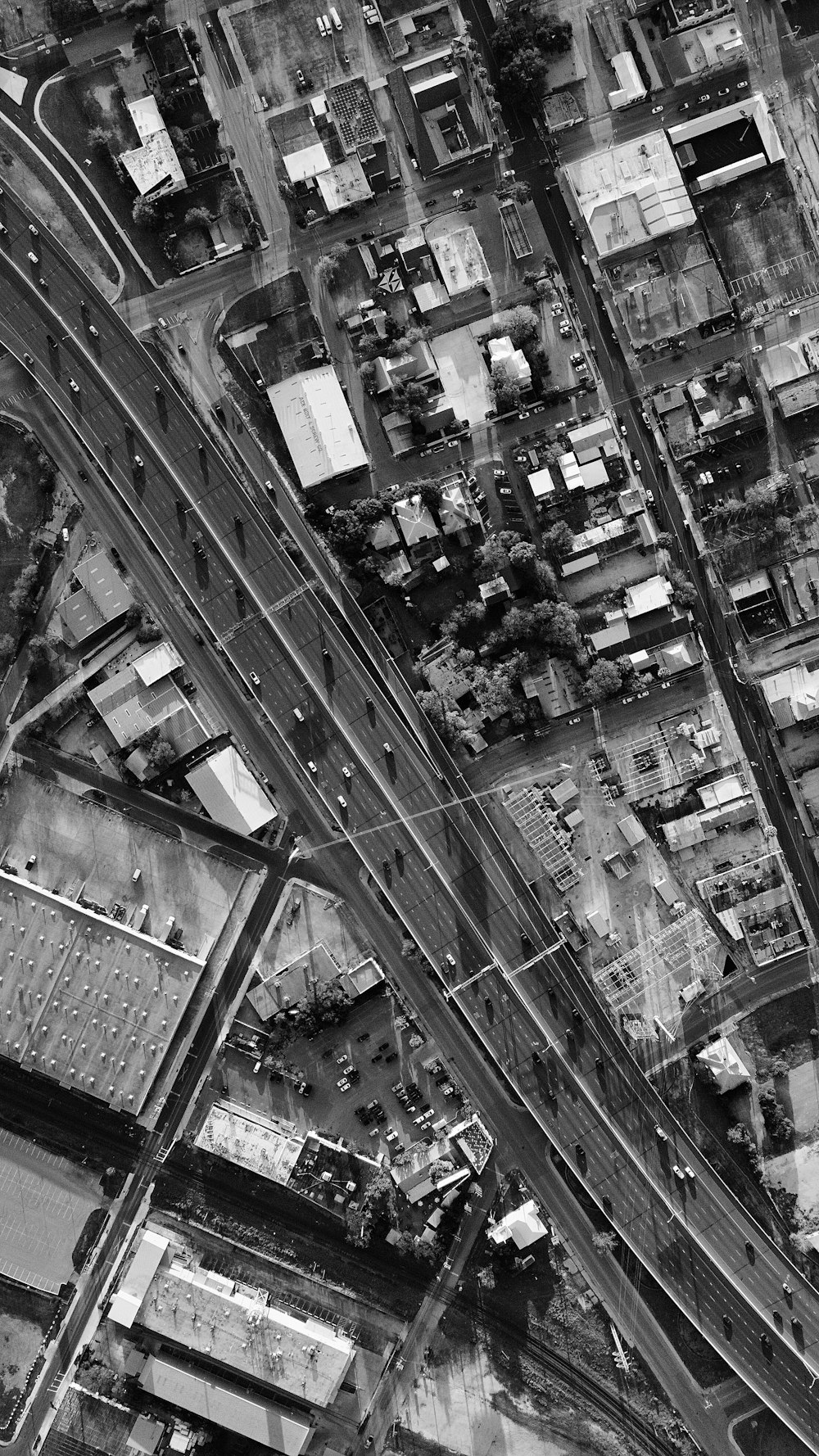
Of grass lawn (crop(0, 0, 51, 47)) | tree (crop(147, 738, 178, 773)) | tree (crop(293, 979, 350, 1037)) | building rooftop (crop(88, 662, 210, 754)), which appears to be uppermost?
grass lawn (crop(0, 0, 51, 47))

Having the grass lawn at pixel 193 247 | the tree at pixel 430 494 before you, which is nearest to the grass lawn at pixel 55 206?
the grass lawn at pixel 193 247

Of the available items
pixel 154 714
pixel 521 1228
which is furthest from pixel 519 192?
pixel 521 1228

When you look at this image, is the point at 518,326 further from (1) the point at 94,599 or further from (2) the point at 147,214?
(1) the point at 94,599

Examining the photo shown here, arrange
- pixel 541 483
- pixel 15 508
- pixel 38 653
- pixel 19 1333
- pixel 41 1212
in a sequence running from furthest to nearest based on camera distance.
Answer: pixel 15 508
pixel 19 1333
pixel 41 1212
pixel 38 653
pixel 541 483

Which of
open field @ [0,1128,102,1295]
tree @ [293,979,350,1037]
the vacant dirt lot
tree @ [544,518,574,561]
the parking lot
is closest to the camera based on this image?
tree @ [293,979,350,1037]

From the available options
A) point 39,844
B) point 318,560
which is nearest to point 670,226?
point 318,560

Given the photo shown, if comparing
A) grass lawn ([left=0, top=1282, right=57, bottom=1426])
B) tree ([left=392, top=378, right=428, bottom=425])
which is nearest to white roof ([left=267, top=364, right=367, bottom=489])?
tree ([left=392, top=378, right=428, bottom=425])

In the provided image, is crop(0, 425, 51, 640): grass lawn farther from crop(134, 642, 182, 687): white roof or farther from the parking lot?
the parking lot
